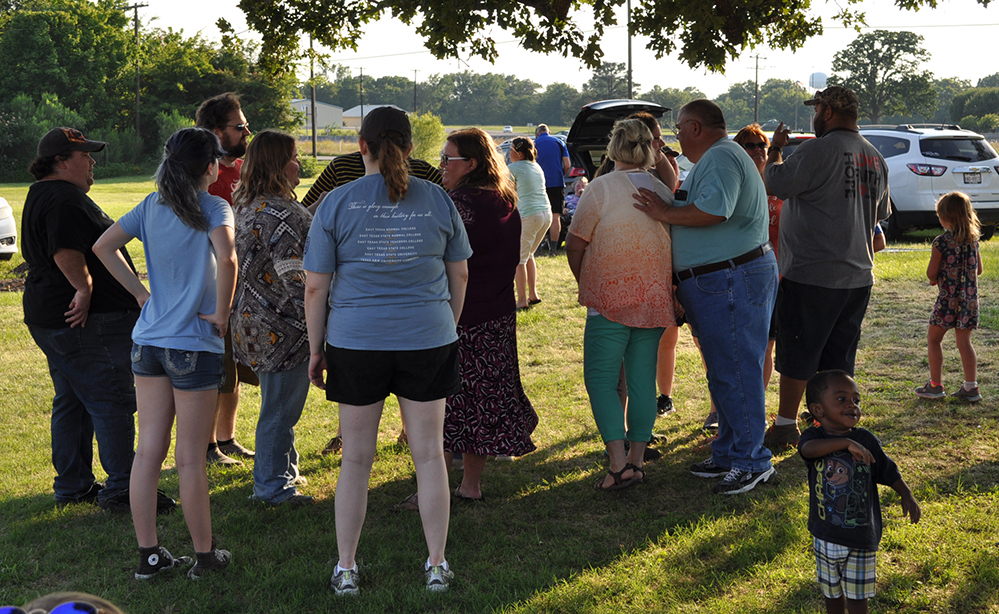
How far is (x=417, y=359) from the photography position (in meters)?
3.22

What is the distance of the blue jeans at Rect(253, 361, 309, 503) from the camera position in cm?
421

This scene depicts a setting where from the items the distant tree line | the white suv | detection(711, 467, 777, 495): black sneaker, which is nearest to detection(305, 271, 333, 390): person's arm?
detection(711, 467, 777, 495): black sneaker

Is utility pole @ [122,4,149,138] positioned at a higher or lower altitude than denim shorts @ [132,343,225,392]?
higher

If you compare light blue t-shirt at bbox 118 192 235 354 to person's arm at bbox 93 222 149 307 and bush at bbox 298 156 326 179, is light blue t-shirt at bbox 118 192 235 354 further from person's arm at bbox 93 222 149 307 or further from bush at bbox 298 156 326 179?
bush at bbox 298 156 326 179

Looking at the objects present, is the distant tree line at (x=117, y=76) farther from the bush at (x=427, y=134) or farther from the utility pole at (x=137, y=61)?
the bush at (x=427, y=134)

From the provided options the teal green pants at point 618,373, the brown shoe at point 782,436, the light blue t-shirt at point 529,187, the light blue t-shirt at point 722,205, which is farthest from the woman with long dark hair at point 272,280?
the light blue t-shirt at point 529,187

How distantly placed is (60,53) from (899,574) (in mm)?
62003

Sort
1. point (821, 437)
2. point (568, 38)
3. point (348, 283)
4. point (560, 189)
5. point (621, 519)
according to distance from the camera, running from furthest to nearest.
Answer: point (560, 189) → point (568, 38) → point (621, 519) → point (348, 283) → point (821, 437)

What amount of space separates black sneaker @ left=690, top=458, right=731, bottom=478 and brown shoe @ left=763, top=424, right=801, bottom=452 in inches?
21.5

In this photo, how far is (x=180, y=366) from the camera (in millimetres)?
3307

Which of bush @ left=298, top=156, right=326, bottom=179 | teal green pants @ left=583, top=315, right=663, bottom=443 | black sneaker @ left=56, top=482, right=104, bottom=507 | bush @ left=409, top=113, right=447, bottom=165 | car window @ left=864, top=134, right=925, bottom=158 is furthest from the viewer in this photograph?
bush @ left=298, top=156, right=326, bottom=179

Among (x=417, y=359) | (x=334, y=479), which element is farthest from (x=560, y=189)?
(x=417, y=359)

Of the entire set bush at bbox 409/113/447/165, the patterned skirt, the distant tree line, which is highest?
the distant tree line

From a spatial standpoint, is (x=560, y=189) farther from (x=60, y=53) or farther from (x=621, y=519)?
(x=60, y=53)
